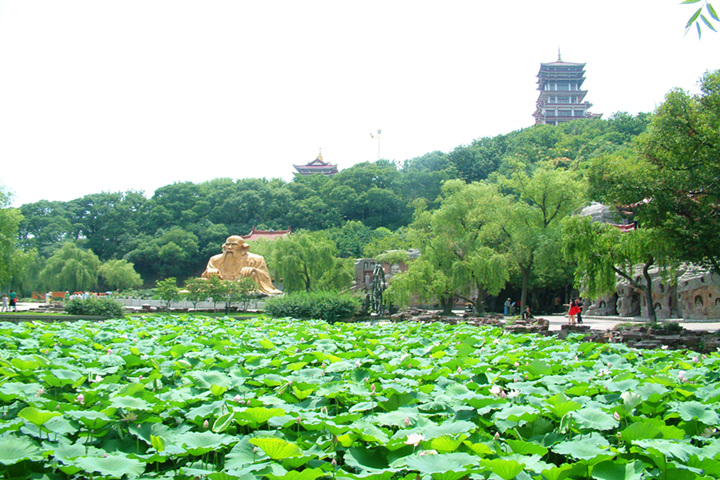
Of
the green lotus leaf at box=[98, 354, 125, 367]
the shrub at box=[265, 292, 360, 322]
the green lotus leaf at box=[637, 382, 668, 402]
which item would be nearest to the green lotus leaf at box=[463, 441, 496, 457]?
the green lotus leaf at box=[637, 382, 668, 402]

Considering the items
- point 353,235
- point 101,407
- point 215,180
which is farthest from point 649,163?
point 215,180

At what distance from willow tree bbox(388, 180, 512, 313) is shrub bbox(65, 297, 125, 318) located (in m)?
8.10

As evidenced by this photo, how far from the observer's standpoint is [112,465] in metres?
2.01

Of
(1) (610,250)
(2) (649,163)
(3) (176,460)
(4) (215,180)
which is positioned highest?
(4) (215,180)

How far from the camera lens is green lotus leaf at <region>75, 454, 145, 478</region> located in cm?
193

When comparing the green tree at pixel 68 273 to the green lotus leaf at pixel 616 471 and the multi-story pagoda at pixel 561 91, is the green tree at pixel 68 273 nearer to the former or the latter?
the green lotus leaf at pixel 616 471

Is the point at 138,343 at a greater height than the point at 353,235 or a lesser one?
lesser

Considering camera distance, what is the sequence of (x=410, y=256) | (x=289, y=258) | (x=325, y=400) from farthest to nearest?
(x=410, y=256)
(x=289, y=258)
(x=325, y=400)

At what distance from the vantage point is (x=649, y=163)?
38.5ft

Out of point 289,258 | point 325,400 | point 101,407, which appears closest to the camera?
point 101,407

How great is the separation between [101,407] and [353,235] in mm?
32889

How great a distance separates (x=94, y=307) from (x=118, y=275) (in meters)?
20.9

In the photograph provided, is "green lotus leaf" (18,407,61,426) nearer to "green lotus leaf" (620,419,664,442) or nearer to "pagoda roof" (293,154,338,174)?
"green lotus leaf" (620,419,664,442)

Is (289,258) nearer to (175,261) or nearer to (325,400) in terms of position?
(325,400)
